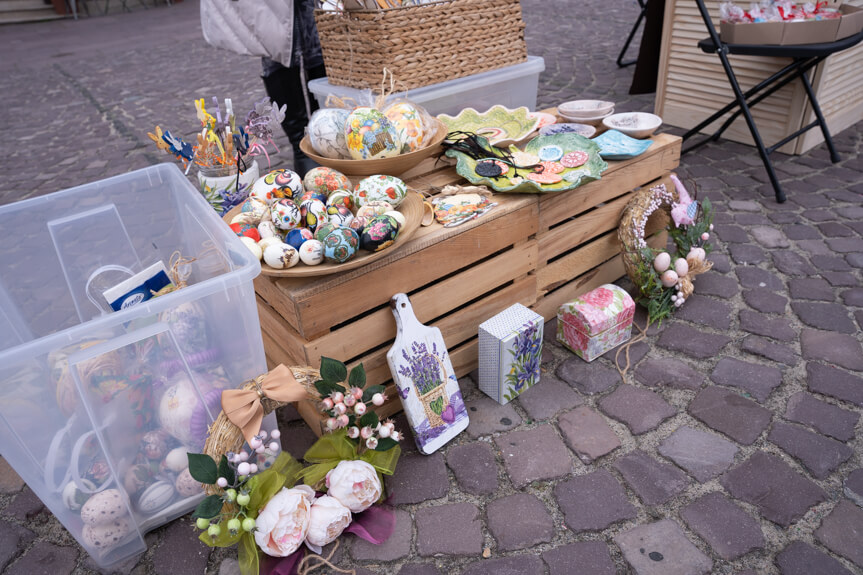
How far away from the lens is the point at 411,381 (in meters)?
1.80

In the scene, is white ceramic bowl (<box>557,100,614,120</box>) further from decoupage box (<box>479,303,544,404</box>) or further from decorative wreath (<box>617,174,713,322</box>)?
decoupage box (<box>479,303,544,404</box>)

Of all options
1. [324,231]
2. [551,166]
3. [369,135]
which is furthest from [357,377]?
[551,166]

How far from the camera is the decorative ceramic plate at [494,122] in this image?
2.55 meters

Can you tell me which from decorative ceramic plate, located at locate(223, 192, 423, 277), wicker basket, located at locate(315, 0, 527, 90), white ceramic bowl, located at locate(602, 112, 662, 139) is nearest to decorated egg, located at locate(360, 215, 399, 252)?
decorative ceramic plate, located at locate(223, 192, 423, 277)

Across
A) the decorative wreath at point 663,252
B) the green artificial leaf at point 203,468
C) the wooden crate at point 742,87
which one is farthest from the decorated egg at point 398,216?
the wooden crate at point 742,87

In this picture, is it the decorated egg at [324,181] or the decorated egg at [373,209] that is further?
the decorated egg at [324,181]

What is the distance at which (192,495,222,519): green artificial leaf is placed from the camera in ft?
4.48

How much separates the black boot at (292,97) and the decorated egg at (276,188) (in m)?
1.24

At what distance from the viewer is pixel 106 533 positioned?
152 cm

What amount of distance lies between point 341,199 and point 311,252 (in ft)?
0.98

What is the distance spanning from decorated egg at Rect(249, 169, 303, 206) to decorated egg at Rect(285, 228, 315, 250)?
0.22 metres

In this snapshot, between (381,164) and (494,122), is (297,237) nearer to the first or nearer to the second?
(381,164)

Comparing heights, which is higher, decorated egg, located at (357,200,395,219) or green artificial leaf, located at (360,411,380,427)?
decorated egg, located at (357,200,395,219)

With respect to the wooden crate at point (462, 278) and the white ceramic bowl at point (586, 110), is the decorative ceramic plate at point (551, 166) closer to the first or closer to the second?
the wooden crate at point (462, 278)
